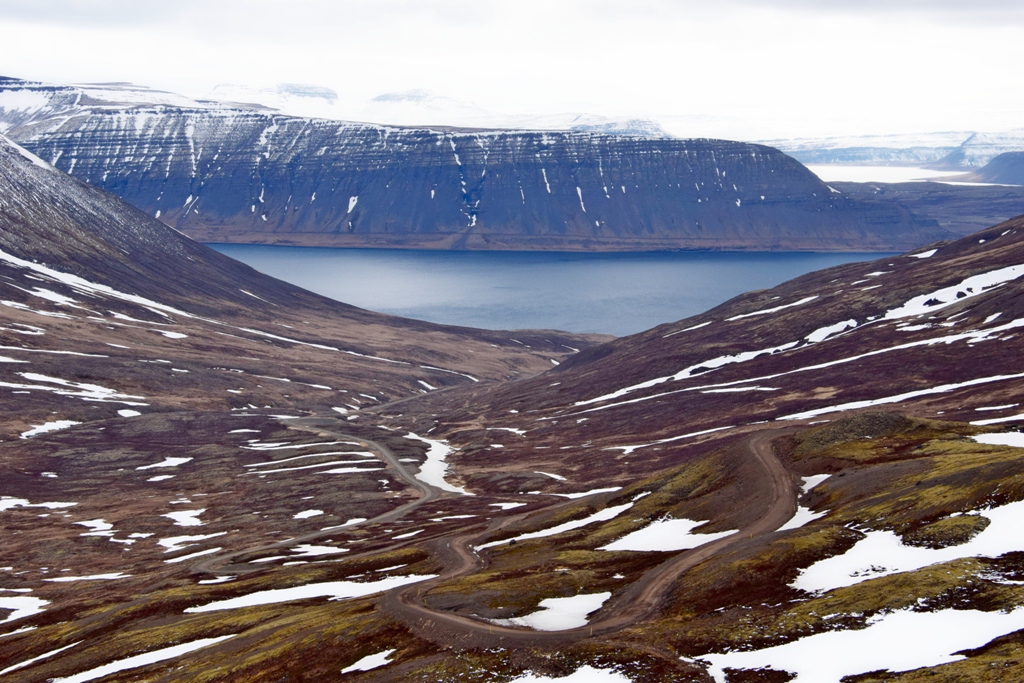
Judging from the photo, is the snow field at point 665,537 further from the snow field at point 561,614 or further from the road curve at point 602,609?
the snow field at point 561,614

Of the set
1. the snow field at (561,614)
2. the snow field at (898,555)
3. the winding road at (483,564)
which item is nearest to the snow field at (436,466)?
the winding road at (483,564)

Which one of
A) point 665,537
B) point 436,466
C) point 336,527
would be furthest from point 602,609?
point 436,466

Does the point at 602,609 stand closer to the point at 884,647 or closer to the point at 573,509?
the point at 884,647

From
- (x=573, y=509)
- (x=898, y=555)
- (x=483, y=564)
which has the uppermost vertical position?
(x=898, y=555)

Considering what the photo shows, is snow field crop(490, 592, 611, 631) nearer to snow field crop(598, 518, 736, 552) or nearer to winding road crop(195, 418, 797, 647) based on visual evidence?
winding road crop(195, 418, 797, 647)

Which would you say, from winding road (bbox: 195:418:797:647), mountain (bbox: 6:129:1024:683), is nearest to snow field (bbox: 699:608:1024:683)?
→ mountain (bbox: 6:129:1024:683)
